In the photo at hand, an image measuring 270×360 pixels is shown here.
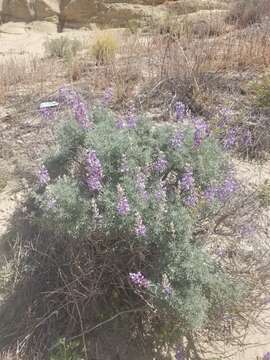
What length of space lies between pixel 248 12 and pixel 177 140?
20.9 ft

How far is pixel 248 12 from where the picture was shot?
337 inches

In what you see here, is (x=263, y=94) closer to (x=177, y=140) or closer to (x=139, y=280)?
(x=177, y=140)

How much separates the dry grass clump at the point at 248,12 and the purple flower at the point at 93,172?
19.5ft

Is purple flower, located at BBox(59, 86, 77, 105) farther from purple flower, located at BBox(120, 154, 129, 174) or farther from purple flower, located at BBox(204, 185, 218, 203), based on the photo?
purple flower, located at BBox(204, 185, 218, 203)

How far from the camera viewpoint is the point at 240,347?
3043mm

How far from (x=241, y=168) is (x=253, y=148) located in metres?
0.28

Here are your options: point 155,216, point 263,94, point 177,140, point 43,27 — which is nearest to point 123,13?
point 43,27

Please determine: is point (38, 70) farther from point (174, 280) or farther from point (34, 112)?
point (174, 280)

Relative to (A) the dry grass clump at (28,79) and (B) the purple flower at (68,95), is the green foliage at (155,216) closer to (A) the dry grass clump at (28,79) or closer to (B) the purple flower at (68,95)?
(B) the purple flower at (68,95)

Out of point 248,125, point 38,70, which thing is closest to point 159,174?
point 248,125

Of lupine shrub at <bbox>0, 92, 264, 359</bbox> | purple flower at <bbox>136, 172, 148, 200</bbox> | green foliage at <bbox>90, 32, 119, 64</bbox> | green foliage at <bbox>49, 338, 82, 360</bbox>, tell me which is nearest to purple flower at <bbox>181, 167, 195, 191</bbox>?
lupine shrub at <bbox>0, 92, 264, 359</bbox>

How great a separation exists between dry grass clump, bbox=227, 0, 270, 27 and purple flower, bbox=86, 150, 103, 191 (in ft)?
19.5

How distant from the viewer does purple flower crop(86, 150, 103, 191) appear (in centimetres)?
267

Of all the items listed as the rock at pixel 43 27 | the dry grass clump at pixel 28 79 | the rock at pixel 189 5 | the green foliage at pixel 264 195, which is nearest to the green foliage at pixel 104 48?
the dry grass clump at pixel 28 79
